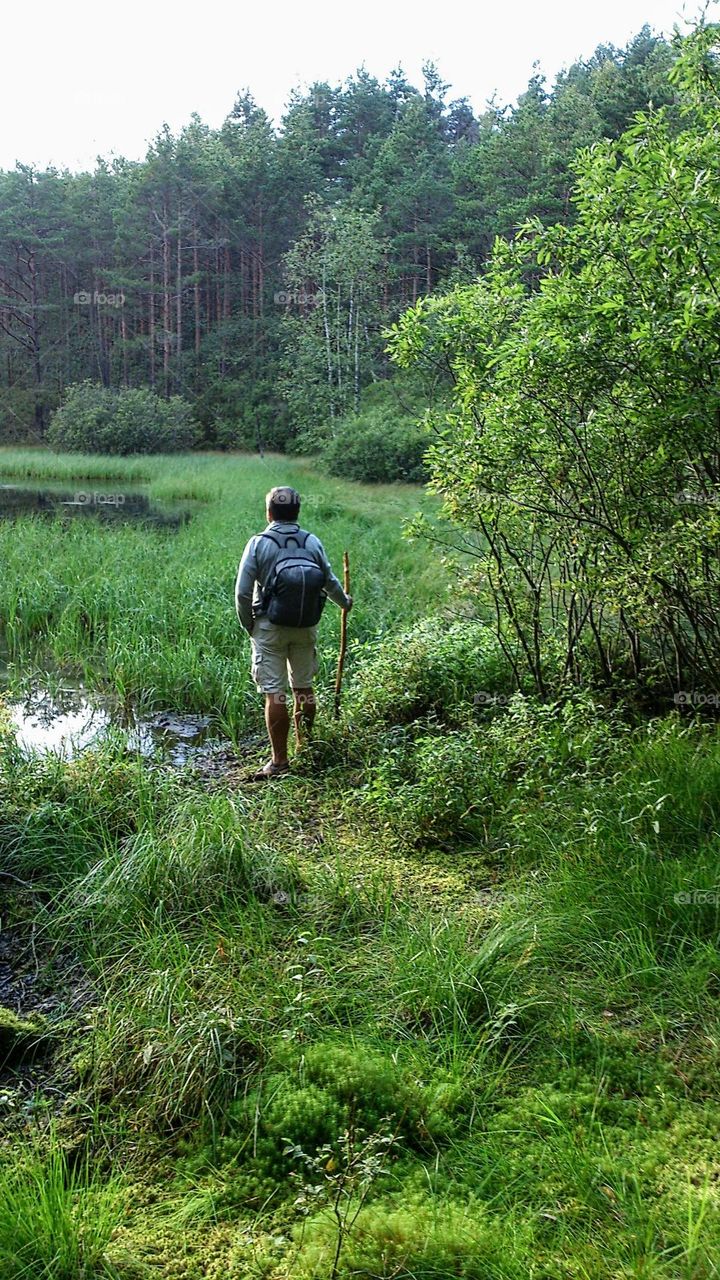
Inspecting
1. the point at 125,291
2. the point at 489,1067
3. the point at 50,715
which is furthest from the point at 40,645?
the point at 125,291

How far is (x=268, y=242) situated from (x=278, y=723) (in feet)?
121

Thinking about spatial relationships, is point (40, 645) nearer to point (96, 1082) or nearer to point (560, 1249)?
point (96, 1082)

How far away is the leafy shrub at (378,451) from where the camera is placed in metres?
23.0

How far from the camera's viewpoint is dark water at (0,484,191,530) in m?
18.2

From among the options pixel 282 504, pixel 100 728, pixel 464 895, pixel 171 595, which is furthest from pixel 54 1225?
pixel 171 595

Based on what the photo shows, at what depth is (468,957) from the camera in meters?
3.74

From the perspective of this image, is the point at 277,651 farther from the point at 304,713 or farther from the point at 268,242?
the point at 268,242

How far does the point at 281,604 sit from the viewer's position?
20.7 feet

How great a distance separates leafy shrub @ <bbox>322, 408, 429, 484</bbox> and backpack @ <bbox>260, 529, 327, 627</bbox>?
15.9 meters

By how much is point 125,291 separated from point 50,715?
37.9 m

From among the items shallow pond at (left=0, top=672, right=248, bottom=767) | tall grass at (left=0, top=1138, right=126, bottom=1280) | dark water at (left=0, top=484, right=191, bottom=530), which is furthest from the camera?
dark water at (left=0, top=484, right=191, bottom=530)

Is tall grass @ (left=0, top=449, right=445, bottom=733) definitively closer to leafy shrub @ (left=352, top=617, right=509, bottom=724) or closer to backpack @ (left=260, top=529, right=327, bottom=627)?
leafy shrub @ (left=352, top=617, right=509, bottom=724)

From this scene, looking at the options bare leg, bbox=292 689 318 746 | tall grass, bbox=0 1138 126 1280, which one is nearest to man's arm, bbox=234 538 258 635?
bare leg, bbox=292 689 318 746

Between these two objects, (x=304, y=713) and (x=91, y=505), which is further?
(x=91, y=505)
